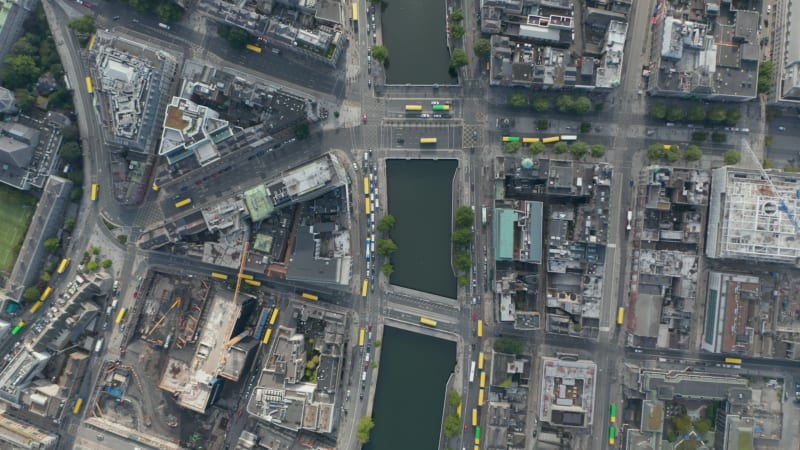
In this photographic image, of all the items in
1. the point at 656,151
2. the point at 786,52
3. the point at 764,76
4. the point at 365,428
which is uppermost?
the point at 786,52

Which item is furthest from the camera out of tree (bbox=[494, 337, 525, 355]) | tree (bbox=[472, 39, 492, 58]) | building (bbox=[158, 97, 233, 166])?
tree (bbox=[494, 337, 525, 355])

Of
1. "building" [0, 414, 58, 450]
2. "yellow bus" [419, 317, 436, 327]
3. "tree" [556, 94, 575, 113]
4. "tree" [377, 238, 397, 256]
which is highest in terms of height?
"tree" [556, 94, 575, 113]

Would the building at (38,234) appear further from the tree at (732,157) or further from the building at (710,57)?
the tree at (732,157)

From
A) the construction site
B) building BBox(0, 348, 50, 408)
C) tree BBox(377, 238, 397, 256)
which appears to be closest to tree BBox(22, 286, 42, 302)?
building BBox(0, 348, 50, 408)

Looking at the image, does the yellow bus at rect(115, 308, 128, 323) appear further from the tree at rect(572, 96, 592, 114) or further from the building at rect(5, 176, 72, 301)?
the tree at rect(572, 96, 592, 114)

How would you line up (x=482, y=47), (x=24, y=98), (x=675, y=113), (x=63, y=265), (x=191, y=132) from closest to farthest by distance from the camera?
(x=191, y=132) → (x=482, y=47) → (x=675, y=113) → (x=24, y=98) → (x=63, y=265)

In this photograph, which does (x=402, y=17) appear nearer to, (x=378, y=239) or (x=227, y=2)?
(x=227, y=2)

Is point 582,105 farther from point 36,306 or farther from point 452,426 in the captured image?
point 36,306

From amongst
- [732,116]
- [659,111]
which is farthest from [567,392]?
[732,116]
